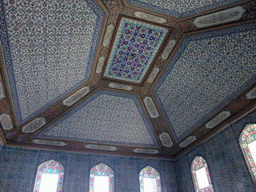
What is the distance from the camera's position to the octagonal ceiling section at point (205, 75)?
4.51 metres

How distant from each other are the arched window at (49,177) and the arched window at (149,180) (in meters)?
2.62

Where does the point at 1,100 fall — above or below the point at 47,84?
below

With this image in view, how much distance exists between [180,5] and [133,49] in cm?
152

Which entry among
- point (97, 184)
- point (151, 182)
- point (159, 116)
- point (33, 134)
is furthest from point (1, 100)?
point (151, 182)

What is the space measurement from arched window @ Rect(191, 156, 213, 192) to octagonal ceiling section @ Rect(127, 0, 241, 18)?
4.45 m

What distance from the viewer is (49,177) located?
626cm

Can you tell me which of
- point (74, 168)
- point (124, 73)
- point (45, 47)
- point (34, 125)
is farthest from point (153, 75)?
point (74, 168)

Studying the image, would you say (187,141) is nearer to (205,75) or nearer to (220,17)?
(205,75)

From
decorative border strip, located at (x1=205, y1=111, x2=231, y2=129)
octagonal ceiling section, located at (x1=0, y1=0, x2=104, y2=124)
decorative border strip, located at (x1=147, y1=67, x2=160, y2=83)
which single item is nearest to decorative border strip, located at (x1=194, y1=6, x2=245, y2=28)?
decorative border strip, located at (x1=147, y1=67, x2=160, y2=83)

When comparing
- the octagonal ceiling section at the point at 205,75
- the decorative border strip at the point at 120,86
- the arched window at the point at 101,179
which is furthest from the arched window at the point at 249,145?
the arched window at the point at 101,179

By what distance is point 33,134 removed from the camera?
6.18 meters

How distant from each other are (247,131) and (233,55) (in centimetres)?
198

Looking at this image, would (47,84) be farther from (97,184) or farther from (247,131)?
(247,131)

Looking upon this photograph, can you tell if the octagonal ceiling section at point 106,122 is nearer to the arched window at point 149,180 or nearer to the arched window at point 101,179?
the arched window at point 101,179
